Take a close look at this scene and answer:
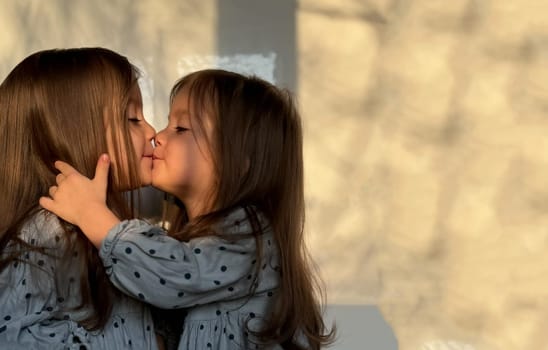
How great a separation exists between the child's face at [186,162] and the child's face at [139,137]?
0.02 m

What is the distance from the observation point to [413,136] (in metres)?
2.09

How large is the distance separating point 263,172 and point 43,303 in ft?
1.55

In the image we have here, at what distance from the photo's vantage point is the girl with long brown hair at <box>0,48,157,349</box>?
1450mm

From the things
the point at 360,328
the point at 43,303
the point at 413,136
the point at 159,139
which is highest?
the point at 159,139

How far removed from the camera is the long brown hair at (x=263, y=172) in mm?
1594

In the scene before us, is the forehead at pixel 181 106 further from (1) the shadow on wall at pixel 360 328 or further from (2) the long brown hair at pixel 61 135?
(1) the shadow on wall at pixel 360 328

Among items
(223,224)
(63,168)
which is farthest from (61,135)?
(223,224)

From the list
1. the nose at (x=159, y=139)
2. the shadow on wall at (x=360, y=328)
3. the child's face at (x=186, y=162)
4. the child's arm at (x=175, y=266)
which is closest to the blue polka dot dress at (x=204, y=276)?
the child's arm at (x=175, y=266)

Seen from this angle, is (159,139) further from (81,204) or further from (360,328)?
(360,328)

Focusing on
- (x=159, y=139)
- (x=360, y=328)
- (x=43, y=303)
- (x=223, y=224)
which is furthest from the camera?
(x=360, y=328)

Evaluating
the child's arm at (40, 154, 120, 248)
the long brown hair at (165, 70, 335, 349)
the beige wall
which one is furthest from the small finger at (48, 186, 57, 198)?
the beige wall

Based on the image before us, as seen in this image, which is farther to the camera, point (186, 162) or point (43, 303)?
point (186, 162)

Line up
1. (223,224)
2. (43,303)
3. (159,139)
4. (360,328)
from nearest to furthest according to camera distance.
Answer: (43,303), (223,224), (159,139), (360,328)

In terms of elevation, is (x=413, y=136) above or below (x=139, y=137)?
below
